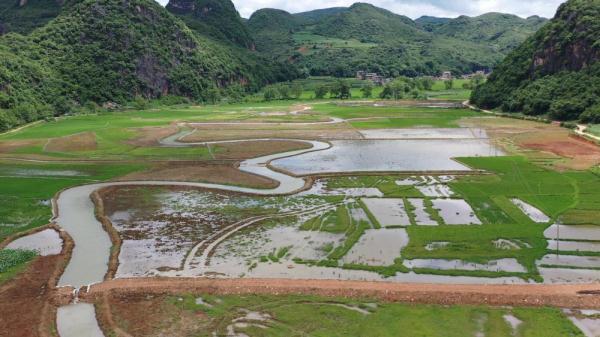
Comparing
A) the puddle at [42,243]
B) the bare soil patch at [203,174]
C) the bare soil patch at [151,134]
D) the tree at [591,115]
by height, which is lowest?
the bare soil patch at [151,134]

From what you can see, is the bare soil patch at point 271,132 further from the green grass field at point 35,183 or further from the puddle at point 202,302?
the puddle at point 202,302

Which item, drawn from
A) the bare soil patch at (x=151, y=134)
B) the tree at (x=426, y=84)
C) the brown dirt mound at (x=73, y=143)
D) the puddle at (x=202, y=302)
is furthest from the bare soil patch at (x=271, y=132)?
the tree at (x=426, y=84)

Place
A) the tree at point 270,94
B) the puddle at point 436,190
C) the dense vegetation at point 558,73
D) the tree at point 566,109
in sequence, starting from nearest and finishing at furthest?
the puddle at point 436,190 → the tree at point 566,109 → the dense vegetation at point 558,73 → the tree at point 270,94

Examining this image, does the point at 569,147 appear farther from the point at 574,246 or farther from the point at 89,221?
the point at 89,221

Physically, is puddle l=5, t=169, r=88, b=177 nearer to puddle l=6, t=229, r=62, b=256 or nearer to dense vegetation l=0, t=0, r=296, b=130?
puddle l=6, t=229, r=62, b=256

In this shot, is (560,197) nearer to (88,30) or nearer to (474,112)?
(474,112)

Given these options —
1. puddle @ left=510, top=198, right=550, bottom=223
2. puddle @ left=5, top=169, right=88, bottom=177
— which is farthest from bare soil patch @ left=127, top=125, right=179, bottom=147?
puddle @ left=510, top=198, right=550, bottom=223
